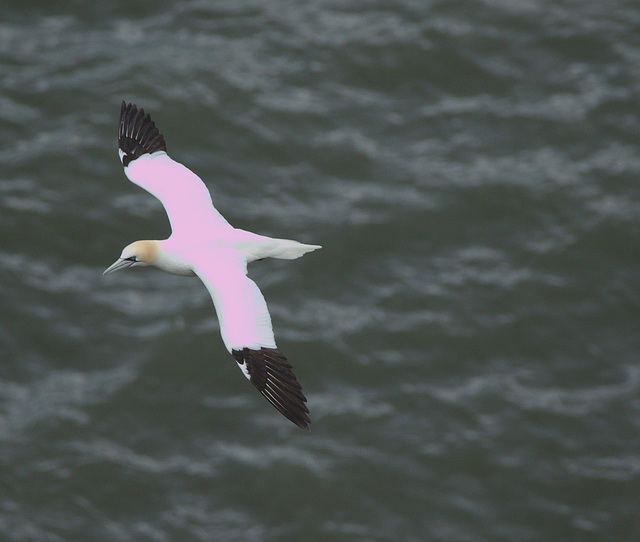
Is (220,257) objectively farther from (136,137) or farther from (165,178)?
(136,137)

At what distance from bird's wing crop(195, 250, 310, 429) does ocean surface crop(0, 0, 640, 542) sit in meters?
6.23

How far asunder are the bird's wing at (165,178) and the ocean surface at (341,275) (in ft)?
17.2

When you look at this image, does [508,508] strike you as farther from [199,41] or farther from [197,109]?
[199,41]

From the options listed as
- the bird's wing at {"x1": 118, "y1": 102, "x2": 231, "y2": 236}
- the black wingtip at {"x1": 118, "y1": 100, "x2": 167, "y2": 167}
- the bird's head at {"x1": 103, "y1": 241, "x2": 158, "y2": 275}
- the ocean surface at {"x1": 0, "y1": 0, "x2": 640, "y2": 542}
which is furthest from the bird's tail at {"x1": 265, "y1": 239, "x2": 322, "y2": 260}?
the ocean surface at {"x1": 0, "y1": 0, "x2": 640, "y2": 542}

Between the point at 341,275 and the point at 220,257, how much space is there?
7453mm

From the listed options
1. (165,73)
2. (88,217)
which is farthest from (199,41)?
(88,217)

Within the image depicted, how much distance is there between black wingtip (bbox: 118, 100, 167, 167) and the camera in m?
12.7

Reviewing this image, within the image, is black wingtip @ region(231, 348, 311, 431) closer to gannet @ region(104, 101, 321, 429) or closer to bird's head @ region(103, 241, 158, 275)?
gannet @ region(104, 101, 321, 429)

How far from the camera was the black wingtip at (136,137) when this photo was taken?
1267cm

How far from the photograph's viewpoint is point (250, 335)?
408 inches

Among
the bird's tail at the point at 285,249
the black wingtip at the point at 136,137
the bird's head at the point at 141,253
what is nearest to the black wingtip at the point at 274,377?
the bird's tail at the point at 285,249

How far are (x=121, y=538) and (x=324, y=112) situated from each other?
828 centimetres

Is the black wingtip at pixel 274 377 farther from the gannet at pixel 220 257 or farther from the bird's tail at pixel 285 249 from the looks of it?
the bird's tail at pixel 285 249

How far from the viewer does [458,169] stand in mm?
19609
